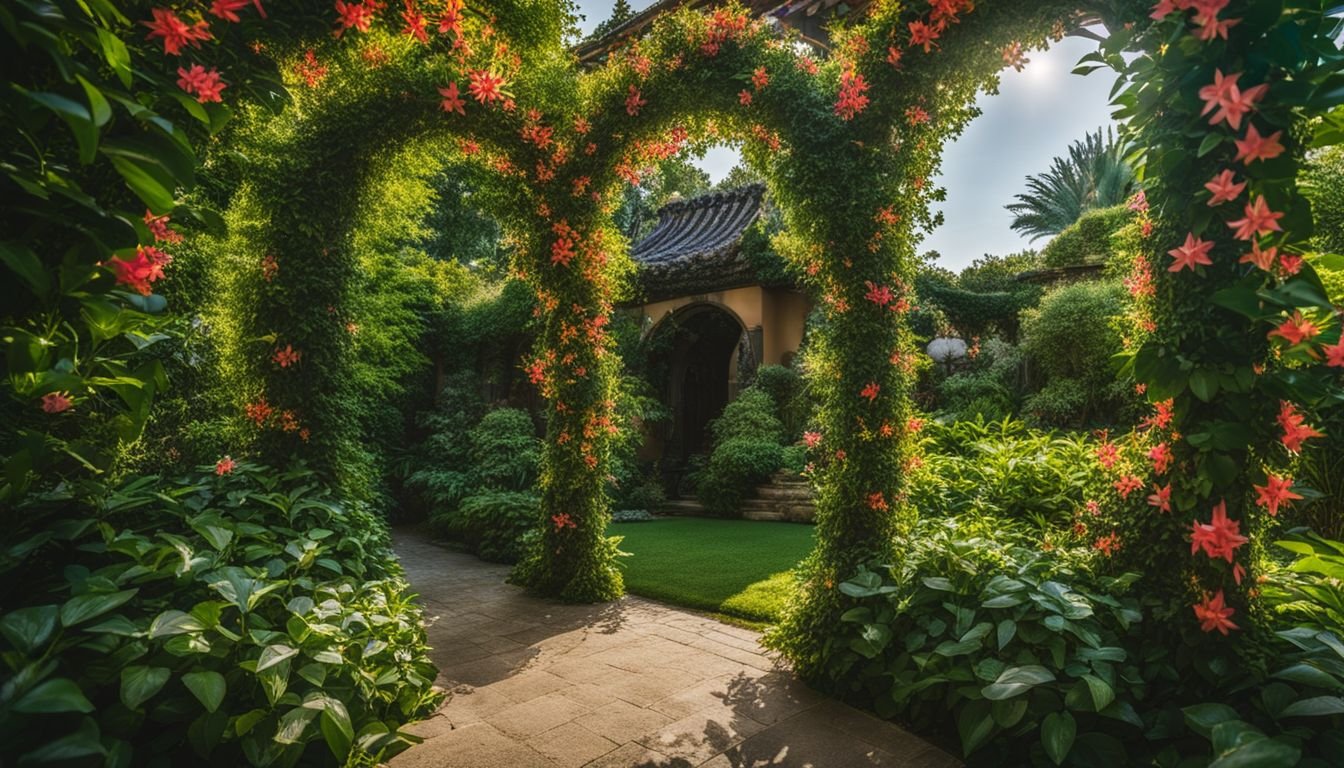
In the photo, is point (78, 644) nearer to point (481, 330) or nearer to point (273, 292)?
point (273, 292)

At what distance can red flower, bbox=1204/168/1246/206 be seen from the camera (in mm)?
1959

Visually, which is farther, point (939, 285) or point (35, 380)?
point (939, 285)

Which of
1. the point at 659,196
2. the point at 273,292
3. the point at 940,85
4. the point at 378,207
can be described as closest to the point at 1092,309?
the point at 940,85

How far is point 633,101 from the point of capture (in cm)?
435

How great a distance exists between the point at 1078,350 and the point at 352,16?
937 cm

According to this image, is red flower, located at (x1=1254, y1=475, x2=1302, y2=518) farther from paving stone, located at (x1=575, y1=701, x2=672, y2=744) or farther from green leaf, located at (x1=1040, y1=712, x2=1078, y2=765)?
paving stone, located at (x1=575, y1=701, x2=672, y2=744)

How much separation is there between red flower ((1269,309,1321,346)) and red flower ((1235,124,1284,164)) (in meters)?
0.49

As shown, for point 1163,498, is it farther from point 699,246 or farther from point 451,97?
point 699,246

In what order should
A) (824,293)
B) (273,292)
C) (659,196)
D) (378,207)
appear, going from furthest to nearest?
(659,196) → (378,207) → (273,292) → (824,293)

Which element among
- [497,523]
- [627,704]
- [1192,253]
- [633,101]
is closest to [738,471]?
[497,523]

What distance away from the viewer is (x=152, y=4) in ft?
6.21

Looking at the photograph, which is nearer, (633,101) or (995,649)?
(995,649)

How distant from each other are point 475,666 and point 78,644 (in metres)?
2.05

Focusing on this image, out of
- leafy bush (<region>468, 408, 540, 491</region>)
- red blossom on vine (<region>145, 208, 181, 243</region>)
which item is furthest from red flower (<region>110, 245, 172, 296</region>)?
leafy bush (<region>468, 408, 540, 491</region>)
